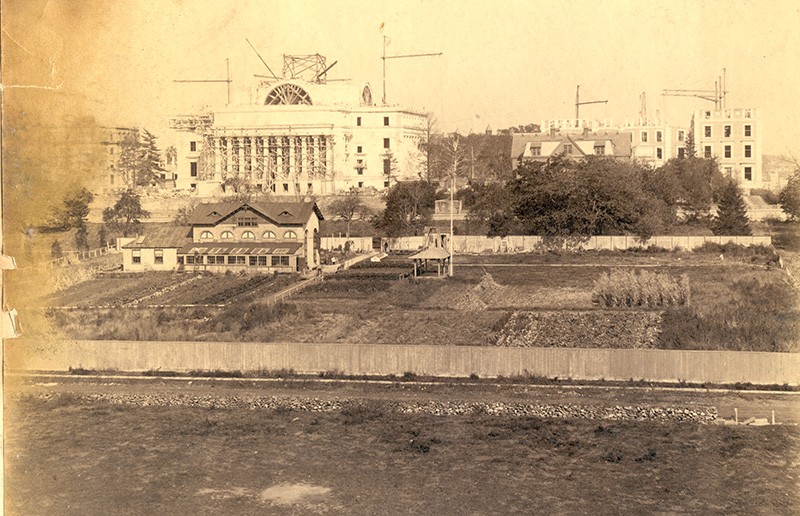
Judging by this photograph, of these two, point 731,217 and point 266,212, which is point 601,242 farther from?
point 266,212

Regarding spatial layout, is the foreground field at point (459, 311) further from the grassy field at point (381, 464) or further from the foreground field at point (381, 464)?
the grassy field at point (381, 464)

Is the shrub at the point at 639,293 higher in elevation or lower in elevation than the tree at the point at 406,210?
lower

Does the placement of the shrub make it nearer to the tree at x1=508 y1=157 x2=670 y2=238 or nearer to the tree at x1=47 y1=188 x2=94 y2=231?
the tree at x1=508 y1=157 x2=670 y2=238

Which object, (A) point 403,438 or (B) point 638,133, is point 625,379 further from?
(B) point 638,133

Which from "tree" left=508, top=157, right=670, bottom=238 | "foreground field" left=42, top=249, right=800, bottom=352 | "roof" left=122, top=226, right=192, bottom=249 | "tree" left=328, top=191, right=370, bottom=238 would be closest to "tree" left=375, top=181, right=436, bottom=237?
"tree" left=328, top=191, right=370, bottom=238

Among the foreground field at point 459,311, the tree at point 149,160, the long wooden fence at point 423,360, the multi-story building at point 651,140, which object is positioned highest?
the multi-story building at point 651,140

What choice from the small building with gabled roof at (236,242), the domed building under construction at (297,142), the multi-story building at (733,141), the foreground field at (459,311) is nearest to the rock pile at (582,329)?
the foreground field at (459,311)
